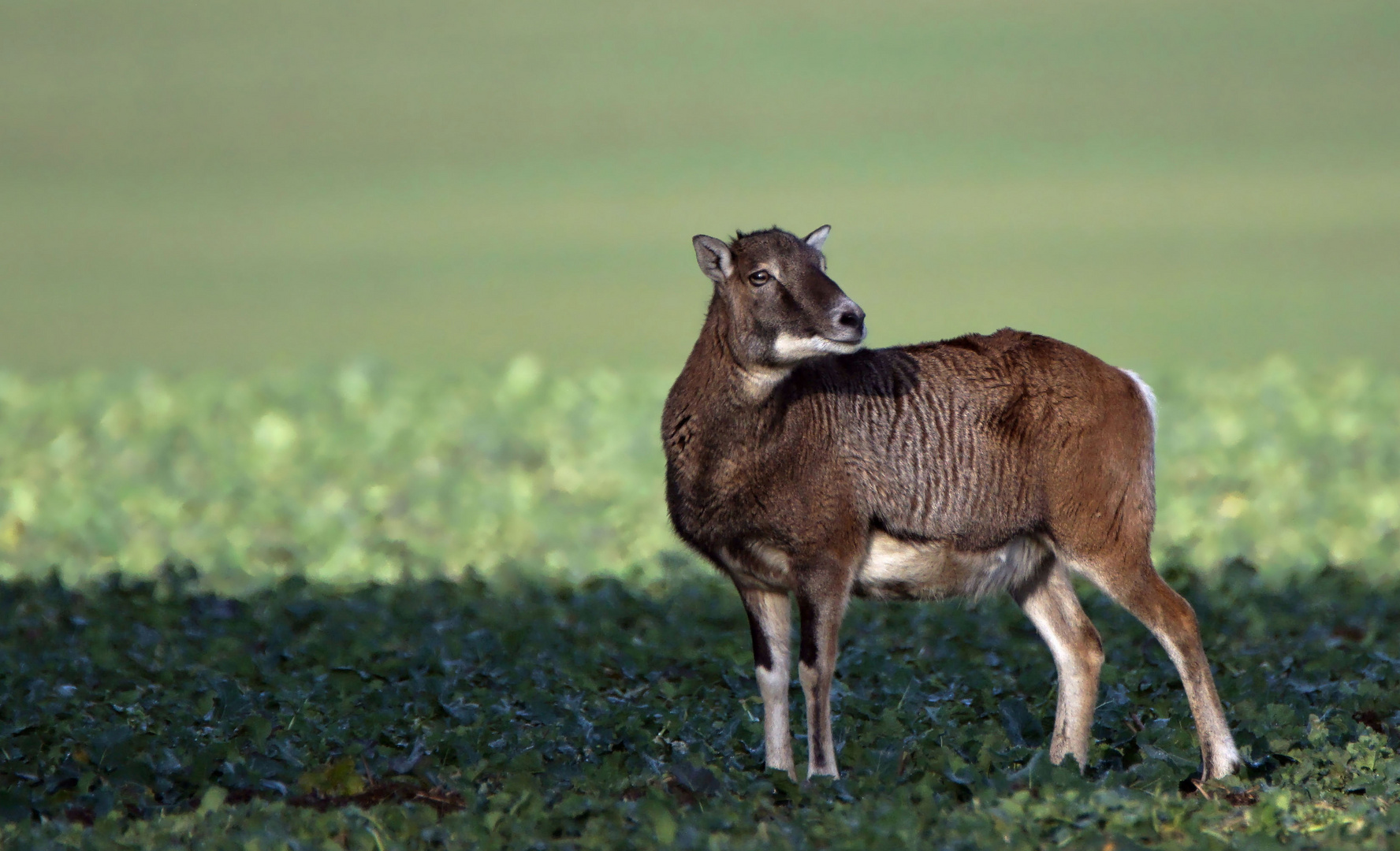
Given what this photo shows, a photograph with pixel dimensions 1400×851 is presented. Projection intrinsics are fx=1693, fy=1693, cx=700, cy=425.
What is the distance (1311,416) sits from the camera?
17703 mm

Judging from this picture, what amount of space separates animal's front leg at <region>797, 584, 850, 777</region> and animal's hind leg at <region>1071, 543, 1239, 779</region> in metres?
1.25

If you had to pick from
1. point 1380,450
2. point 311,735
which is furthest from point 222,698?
point 1380,450

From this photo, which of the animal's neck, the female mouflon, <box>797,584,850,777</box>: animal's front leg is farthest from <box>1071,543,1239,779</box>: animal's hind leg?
the animal's neck

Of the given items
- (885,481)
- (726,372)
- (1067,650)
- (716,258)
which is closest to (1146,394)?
(1067,650)

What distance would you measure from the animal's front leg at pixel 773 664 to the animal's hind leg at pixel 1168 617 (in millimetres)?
1382

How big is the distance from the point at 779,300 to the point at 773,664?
163 centimetres

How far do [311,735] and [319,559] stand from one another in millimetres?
5490

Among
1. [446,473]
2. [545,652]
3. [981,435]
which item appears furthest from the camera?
[446,473]

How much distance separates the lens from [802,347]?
7.40 meters

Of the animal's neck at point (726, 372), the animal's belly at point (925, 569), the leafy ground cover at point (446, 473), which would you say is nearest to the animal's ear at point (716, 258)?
the animal's neck at point (726, 372)

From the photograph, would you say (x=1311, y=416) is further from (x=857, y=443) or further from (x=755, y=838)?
(x=755, y=838)

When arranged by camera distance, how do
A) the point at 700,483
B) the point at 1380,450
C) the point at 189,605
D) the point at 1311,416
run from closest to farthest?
the point at 700,483
the point at 189,605
the point at 1380,450
the point at 1311,416

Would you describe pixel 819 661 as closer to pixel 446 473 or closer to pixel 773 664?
pixel 773 664

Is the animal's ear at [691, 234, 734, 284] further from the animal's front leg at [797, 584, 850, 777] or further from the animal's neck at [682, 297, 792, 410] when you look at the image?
the animal's front leg at [797, 584, 850, 777]
